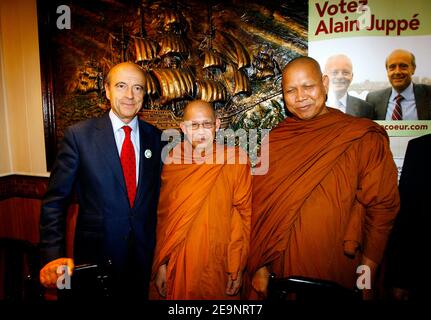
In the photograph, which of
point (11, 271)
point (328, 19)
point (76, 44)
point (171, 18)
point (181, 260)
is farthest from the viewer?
point (76, 44)

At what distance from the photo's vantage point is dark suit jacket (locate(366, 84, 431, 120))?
2.55m

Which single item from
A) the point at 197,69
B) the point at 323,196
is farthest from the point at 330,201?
the point at 197,69

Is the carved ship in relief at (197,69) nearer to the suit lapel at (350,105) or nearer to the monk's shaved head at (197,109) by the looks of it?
the suit lapel at (350,105)

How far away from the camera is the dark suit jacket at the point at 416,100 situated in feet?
8.38

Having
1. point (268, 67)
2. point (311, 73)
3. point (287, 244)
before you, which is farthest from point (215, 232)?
point (268, 67)

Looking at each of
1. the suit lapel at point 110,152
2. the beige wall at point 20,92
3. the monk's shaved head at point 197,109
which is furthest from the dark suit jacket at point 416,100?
the beige wall at point 20,92

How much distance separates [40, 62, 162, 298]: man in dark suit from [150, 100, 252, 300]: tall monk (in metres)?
0.17

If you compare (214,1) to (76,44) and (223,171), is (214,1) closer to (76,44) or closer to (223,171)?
(76,44)

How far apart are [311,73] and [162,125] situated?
5.22 ft

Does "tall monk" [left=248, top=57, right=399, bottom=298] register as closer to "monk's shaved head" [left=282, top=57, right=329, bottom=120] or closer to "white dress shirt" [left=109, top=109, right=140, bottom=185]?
"monk's shaved head" [left=282, top=57, right=329, bottom=120]

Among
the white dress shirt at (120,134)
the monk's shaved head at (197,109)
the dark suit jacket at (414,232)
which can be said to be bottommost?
the dark suit jacket at (414,232)

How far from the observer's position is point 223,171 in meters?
1.97

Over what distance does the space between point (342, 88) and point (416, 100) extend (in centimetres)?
65

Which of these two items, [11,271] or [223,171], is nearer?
[11,271]
